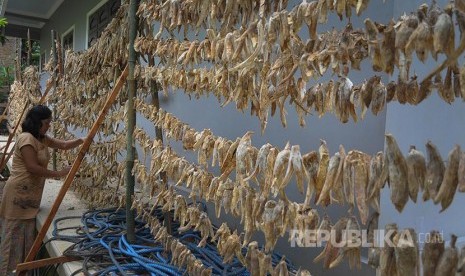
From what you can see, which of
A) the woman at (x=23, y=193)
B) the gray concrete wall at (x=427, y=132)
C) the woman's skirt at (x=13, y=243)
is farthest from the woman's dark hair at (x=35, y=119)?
the gray concrete wall at (x=427, y=132)

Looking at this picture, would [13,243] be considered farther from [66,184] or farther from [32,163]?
[66,184]

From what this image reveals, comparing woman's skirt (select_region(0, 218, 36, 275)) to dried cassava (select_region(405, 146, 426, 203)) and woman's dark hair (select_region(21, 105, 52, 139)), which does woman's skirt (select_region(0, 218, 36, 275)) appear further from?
dried cassava (select_region(405, 146, 426, 203))

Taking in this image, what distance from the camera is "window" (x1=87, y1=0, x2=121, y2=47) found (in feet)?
23.7

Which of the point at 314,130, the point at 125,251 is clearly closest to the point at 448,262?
the point at 314,130

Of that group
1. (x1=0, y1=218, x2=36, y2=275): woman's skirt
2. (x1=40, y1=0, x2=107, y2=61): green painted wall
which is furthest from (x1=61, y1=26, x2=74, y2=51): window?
(x1=0, y1=218, x2=36, y2=275): woman's skirt

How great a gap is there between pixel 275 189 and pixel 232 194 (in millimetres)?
449

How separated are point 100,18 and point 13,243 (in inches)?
213

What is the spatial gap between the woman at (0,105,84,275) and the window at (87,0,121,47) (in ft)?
11.4

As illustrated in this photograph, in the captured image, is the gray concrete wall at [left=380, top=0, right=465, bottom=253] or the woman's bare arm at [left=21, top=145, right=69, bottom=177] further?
the woman's bare arm at [left=21, top=145, right=69, bottom=177]

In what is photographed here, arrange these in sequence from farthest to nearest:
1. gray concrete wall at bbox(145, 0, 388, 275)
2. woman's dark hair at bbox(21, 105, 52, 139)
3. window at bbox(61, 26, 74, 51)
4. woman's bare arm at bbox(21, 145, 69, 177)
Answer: window at bbox(61, 26, 74, 51), woman's dark hair at bbox(21, 105, 52, 139), woman's bare arm at bbox(21, 145, 69, 177), gray concrete wall at bbox(145, 0, 388, 275)

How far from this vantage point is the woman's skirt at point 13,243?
3674 millimetres

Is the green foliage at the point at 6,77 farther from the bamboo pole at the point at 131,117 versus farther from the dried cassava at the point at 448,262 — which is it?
the dried cassava at the point at 448,262

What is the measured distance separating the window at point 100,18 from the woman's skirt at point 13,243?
12.9ft

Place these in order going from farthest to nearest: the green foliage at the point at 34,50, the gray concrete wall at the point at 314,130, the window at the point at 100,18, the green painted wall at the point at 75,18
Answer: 1. the green foliage at the point at 34,50
2. the green painted wall at the point at 75,18
3. the window at the point at 100,18
4. the gray concrete wall at the point at 314,130
